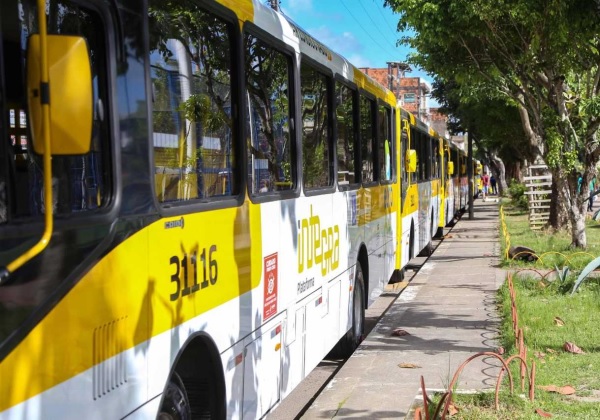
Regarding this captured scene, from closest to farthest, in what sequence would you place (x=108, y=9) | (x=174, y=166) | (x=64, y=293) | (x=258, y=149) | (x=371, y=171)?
(x=64, y=293), (x=108, y=9), (x=174, y=166), (x=258, y=149), (x=371, y=171)

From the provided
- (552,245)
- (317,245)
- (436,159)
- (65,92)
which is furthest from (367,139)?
(436,159)

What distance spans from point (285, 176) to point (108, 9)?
3.30 metres

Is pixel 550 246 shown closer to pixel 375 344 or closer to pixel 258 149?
pixel 375 344

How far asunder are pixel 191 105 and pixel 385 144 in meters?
8.02

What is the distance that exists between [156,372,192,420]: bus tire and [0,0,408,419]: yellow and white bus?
15 mm

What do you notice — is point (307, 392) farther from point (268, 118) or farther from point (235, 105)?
point (235, 105)

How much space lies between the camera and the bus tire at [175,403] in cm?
458

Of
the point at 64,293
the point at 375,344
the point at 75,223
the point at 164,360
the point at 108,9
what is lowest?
the point at 375,344

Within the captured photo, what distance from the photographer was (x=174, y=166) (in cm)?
477

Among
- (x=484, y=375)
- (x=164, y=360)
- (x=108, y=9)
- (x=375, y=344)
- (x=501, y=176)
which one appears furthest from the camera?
(x=501, y=176)

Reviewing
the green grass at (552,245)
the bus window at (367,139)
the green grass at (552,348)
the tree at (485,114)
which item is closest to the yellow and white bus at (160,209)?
the green grass at (552,348)

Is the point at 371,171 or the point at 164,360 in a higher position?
the point at 371,171

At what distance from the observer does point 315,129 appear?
8.29 metres

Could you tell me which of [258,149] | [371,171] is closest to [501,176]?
[371,171]
